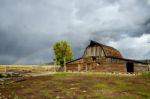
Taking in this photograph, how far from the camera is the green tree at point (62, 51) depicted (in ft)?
336

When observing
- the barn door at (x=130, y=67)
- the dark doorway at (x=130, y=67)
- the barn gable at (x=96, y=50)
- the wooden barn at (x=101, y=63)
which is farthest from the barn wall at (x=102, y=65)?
the barn gable at (x=96, y=50)

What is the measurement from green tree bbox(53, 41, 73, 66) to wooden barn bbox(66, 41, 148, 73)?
29.9m

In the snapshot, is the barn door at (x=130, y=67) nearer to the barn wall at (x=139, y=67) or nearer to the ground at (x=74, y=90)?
the barn wall at (x=139, y=67)

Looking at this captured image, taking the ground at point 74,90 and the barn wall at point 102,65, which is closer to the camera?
the ground at point 74,90

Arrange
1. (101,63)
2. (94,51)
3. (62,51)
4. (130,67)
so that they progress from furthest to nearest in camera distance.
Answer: (62,51)
(94,51)
(101,63)
(130,67)

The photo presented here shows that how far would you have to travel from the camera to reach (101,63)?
6819 cm

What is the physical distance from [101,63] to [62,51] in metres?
39.3

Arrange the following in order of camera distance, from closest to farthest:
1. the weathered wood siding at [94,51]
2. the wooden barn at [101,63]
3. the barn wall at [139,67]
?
1. the barn wall at [139,67]
2. the wooden barn at [101,63]
3. the weathered wood siding at [94,51]

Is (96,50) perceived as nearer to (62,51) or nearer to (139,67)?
(139,67)

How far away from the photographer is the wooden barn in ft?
213

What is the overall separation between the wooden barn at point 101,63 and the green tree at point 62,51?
2993 centimetres

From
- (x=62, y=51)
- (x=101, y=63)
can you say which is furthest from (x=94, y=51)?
(x=62, y=51)

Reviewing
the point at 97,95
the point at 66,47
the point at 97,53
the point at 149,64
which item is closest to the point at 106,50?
the point at 97,53

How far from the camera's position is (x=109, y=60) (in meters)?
67.2
